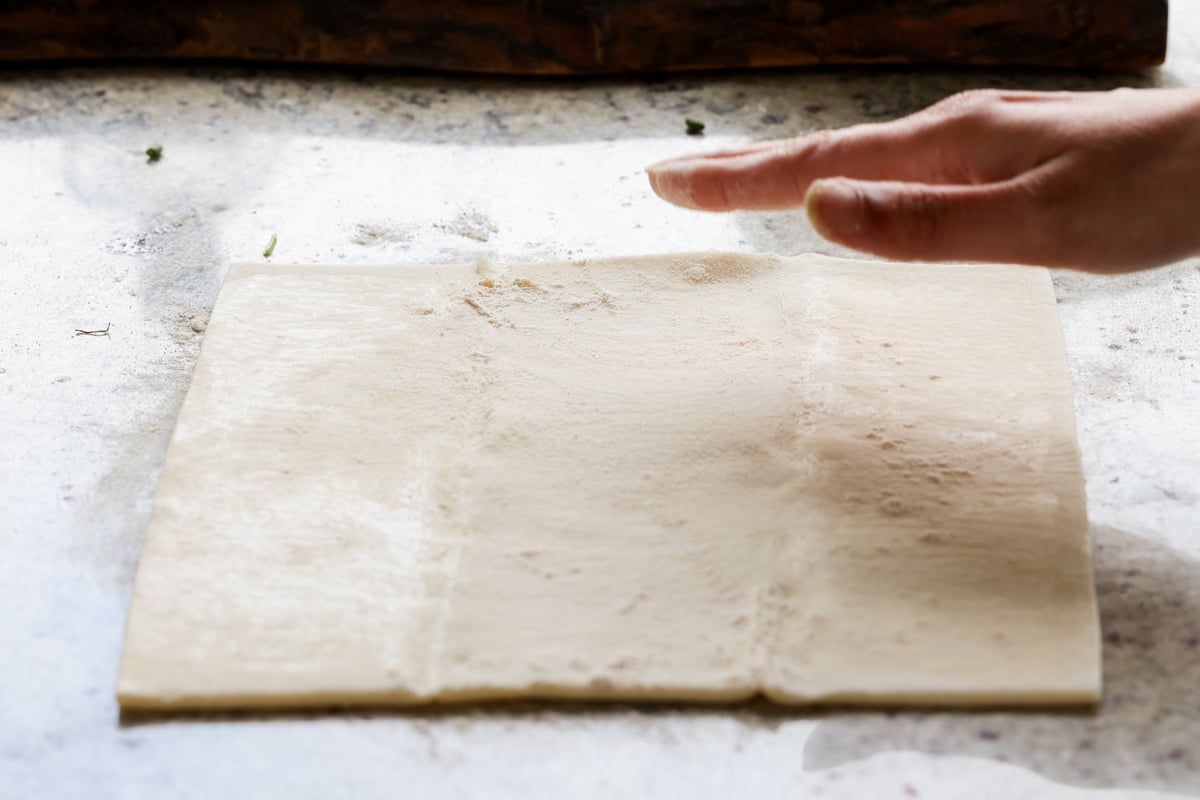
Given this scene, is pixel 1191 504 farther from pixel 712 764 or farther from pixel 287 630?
pixel 287 630

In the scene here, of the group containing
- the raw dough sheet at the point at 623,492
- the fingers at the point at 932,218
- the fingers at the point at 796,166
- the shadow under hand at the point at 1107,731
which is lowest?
the shadow under hand at the point at 1107,731

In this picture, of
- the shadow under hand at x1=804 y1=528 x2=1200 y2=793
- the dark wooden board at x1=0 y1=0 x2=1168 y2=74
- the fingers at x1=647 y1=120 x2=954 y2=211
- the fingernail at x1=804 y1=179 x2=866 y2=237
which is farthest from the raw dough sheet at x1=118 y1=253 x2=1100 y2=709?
the dark wooden board at x1=0 y1=0 x2=1168 y2=74

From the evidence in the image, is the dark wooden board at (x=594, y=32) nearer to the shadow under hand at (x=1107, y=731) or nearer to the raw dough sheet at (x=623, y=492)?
the raw dough sheet at (x=623, y=492)

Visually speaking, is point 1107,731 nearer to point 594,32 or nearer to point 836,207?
point 836,207

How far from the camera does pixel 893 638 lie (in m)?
1.38

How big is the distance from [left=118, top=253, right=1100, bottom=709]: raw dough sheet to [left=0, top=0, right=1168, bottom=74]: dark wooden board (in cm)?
84

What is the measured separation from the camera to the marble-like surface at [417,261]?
1.30m

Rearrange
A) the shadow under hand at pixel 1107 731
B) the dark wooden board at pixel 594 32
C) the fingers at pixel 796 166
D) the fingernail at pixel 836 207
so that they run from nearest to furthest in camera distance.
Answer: the shadow under hand at pixel 1107 731, the fingernail at pixel 836 207, the fingers at pixel 796 166, the dark wooden board at pixel 594 32

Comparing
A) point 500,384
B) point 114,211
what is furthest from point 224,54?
point 500,384

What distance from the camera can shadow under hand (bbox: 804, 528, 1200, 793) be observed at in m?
1.28

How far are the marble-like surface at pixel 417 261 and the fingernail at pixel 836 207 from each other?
52 cm

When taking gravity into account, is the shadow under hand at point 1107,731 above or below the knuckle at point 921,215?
below

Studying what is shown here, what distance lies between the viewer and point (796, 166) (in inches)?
66.4

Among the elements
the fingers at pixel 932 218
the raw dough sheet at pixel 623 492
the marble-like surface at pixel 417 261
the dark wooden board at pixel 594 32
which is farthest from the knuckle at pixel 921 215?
the dark wooden board at pixel 594 32
